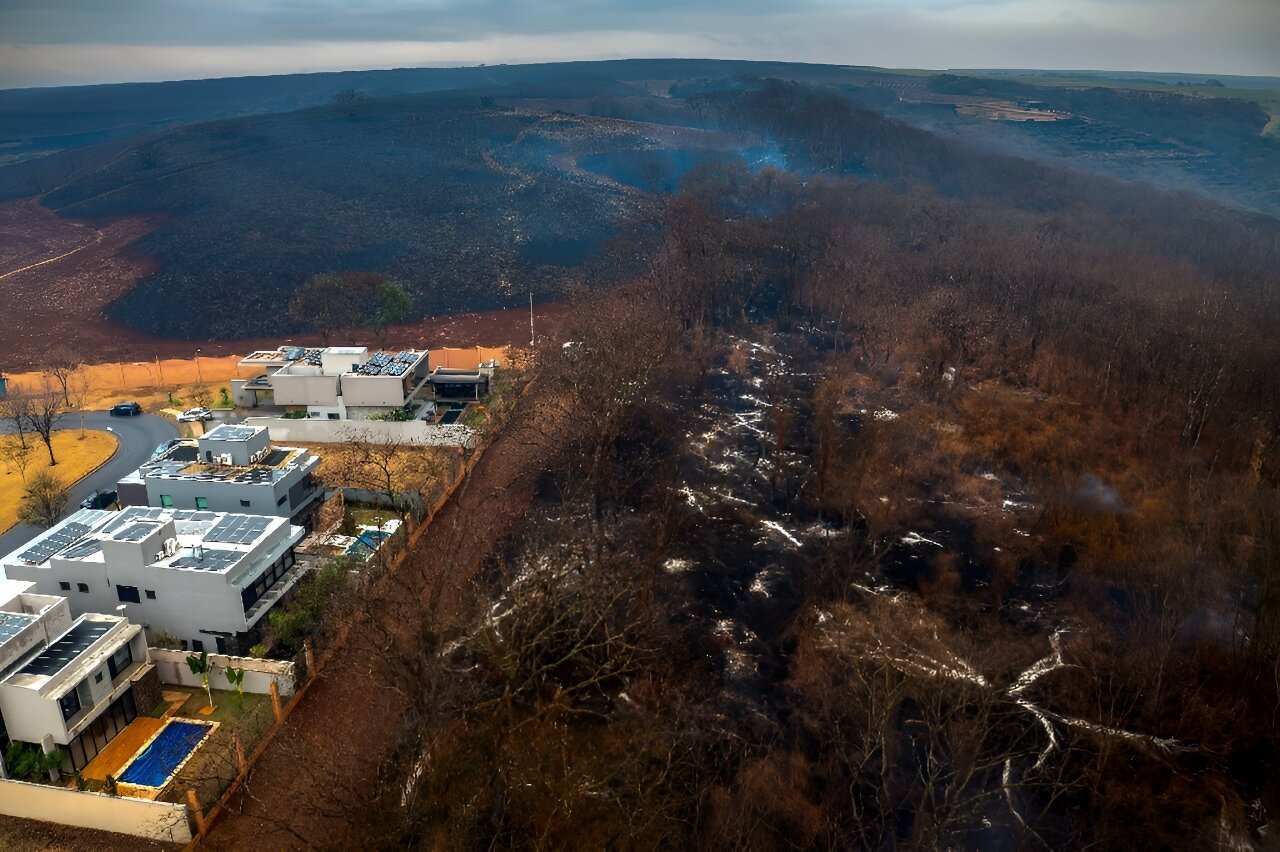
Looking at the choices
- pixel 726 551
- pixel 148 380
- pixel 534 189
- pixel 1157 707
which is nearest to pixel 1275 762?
→ pixel 1157 707

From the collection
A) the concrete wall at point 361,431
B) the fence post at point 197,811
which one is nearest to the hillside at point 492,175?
the concrete wall at point 361,431

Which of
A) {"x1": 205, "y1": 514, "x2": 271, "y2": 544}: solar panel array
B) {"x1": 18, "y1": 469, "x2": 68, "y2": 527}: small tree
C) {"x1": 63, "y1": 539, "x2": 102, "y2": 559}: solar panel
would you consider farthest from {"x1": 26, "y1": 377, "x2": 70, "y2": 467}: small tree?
{"x1": 205, "y1": 514, "x2": 271, "y2": 544}: solar panel array

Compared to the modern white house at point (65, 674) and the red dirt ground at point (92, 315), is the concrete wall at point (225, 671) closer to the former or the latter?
the modern white house at point (65, 674)

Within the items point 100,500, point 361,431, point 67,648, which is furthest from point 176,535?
point 361,431

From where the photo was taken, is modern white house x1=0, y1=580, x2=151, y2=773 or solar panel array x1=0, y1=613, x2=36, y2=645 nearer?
modern white house x1=0, y1=580, x2=151, y2=773

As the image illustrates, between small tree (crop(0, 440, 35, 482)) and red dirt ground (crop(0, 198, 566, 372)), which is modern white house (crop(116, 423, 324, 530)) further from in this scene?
red dirt ground (crop(0, 198, 566, 372))

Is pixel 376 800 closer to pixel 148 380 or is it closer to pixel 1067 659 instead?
pixel 1067 659
